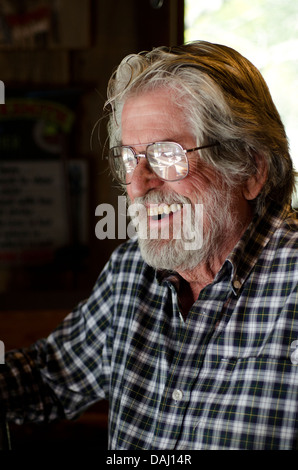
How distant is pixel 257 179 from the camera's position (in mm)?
1355

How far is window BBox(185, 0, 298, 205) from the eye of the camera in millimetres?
1961

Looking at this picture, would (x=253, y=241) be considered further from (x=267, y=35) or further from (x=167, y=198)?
(x=267, y=35)

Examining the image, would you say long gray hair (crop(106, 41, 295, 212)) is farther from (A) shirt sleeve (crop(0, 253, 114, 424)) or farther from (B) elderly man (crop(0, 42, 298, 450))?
(A) shirt sleeve (crop(0, 253, 114, 424))

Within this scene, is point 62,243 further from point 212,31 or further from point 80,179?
point 212,31

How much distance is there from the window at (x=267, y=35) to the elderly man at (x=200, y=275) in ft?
2.20

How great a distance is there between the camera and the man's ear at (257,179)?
135cm

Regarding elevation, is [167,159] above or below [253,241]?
above

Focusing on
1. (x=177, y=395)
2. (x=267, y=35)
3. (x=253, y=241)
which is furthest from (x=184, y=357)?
(x=267, y=35)

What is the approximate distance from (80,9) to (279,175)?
1.28 metres

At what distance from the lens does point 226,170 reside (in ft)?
4.30

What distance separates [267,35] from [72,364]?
53.6 inches

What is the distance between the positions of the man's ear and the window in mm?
662

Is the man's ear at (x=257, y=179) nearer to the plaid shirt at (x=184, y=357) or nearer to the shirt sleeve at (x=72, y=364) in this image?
the plaid shirt at (x=184, y=357)
